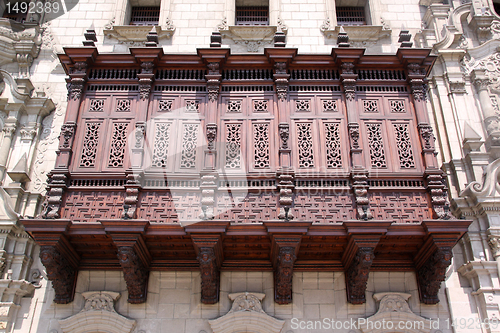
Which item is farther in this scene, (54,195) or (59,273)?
(54,195)

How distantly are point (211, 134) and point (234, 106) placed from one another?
0.94 m

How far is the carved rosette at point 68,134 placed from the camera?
30.4 feet

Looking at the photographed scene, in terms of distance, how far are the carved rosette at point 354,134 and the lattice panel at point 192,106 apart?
311cm

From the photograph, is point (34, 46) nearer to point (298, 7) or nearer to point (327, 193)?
point (298, 7)

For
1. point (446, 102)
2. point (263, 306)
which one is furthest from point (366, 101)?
point (263, 306)

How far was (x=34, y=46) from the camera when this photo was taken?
11.8 m

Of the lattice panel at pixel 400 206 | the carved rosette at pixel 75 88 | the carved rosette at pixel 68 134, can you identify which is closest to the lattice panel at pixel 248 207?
the lattice panel at pixel 400 206

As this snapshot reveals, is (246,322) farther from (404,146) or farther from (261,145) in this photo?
(404,146)

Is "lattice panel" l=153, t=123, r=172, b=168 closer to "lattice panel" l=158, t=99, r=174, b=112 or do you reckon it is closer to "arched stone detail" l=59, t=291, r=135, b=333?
"lattice panel" l=158, t=99, r=174, b=112

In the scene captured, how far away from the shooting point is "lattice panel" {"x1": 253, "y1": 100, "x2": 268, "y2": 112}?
9.84 metres

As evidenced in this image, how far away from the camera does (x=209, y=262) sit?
8078mm

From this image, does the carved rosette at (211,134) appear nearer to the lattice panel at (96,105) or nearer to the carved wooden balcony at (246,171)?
the carved wooden balcony at (246,171)

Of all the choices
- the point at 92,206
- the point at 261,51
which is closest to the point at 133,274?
the point at 92,206

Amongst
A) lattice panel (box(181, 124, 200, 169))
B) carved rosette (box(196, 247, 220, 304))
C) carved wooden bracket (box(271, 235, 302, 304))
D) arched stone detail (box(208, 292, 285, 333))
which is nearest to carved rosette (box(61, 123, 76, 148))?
lattice panel (box(181, 124, 200, 169))
